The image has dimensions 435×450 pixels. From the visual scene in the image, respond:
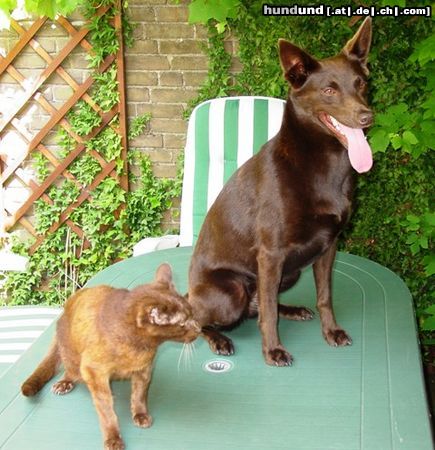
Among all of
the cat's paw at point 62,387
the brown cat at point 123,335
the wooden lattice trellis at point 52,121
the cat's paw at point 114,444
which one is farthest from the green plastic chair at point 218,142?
the cat's paw at point 114,444

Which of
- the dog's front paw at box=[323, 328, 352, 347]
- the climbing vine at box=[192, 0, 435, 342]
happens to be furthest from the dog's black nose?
the climbing vine at box=[192, 0, 435, 342]

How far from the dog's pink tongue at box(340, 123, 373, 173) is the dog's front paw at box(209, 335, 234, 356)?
662 mm

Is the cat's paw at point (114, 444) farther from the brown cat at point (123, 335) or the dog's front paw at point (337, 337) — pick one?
the dog's front paw at point (337, 337)

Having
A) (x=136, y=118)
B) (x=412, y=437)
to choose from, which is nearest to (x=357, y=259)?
(x=412, y=437)

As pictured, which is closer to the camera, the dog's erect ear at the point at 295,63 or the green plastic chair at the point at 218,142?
the dog's erect ear at the point at 295,63

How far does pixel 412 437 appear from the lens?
138 cm

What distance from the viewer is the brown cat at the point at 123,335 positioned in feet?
4.60

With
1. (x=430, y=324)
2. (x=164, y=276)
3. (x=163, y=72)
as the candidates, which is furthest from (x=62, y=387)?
(x=163, y=72)

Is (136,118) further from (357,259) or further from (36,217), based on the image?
(357,259)

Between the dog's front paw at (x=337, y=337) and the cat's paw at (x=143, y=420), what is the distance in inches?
27.0

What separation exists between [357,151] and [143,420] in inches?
37.3

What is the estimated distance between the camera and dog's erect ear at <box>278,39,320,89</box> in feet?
5.79

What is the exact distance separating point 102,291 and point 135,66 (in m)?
2.51

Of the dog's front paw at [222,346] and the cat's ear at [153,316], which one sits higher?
the cat's ear at [153,316]
